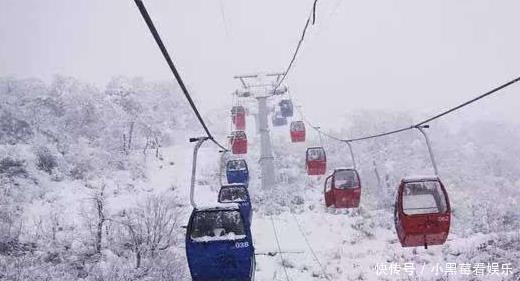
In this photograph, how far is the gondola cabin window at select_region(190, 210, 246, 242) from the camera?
9.34 meters

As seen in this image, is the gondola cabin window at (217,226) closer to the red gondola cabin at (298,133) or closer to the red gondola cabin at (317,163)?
the red gondola cabin at (317,163)

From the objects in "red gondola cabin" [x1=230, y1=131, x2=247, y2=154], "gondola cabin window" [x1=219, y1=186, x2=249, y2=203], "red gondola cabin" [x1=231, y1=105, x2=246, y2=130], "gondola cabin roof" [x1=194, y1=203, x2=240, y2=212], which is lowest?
"gondola cabin roof" [x1=194, y1=203, x2=240, y2=212]

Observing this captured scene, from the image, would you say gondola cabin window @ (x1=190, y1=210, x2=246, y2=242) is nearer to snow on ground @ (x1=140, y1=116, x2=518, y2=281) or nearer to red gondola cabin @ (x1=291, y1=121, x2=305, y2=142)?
snow on ground @ (x1=140, y1=116, x2=518, y2=281)

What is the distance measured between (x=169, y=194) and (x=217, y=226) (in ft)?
68.7

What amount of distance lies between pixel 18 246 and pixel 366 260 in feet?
46.5

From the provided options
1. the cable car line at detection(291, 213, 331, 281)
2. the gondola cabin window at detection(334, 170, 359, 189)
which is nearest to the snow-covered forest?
the cable car line at detection(291, 213, 331, 281)

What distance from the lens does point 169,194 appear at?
29.9m

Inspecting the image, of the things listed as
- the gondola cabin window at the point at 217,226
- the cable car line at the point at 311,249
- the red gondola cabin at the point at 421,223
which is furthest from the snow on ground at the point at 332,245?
the gondola cabin window at the point at 217,226

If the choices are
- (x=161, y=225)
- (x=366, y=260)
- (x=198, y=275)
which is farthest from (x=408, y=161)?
(x=198, y=275)

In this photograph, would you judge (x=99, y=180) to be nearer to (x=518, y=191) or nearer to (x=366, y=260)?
(x=366, y=260)

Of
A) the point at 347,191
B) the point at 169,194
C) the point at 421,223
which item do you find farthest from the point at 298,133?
the point at 421,223

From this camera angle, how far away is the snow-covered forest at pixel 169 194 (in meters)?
17.7

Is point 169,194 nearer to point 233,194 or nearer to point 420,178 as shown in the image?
point 233,194

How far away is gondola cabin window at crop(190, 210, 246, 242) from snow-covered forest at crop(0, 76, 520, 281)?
22.3 ft
